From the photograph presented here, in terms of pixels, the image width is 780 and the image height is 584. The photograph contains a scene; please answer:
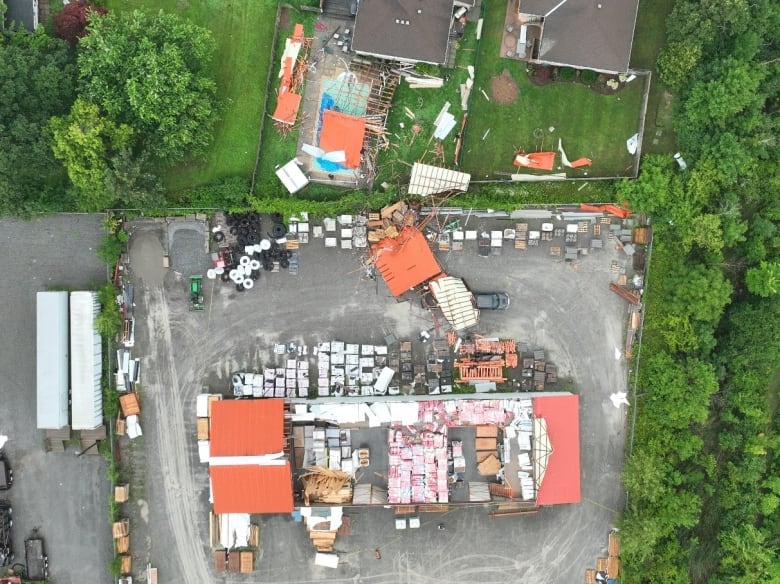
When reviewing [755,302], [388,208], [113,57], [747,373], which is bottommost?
[747,373]

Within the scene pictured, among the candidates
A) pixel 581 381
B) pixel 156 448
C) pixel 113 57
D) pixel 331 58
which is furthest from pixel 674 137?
pixel 156 448

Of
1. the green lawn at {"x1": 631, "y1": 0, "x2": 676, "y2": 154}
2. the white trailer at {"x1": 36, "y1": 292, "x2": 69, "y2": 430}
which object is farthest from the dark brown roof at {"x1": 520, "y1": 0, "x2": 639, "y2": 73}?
the white trailer at {"x1": 36, "y1": 292, "x2": 69, "y2": 430}

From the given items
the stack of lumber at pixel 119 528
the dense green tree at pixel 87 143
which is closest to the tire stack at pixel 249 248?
the dense green tree at pixel 87 143

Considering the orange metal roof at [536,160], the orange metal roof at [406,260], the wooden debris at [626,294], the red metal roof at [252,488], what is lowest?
the red metal roof at [252,488]

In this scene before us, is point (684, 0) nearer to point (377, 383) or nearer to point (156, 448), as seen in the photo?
point (377, 383)

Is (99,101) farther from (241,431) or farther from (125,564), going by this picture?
(125,564)

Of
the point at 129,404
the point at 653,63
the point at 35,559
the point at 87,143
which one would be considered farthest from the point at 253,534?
the point at 653,63

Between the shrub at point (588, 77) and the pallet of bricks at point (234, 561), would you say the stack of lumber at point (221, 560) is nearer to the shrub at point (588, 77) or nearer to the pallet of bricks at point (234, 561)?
the pallet of bricks at point (234, 561)
